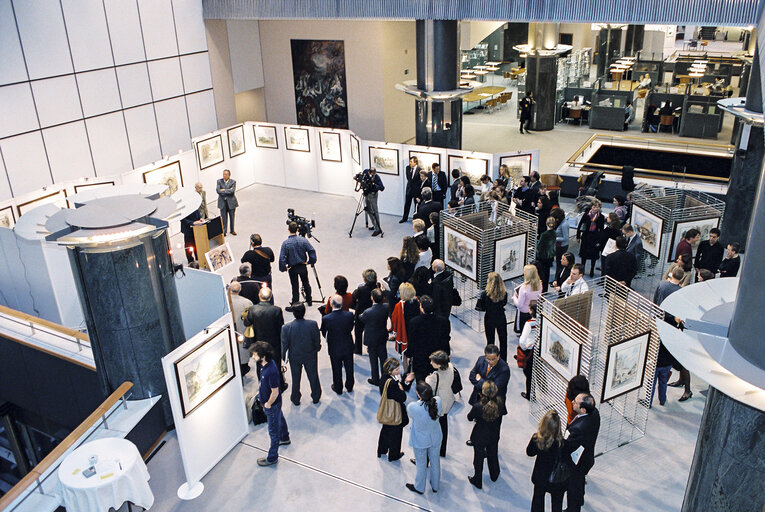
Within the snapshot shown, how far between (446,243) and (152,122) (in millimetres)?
9135

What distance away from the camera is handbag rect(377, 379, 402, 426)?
281 inches

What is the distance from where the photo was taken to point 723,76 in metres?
25.4

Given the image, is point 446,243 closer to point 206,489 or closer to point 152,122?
point 206,489

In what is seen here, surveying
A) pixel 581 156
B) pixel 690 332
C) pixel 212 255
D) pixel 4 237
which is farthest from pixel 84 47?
pixel 690 332

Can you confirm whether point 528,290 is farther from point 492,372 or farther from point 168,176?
point 168,176

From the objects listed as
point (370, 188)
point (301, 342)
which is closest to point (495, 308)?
point (301, 342)

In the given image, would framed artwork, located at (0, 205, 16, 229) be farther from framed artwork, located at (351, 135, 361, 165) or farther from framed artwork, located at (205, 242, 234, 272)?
framed artwork, located at (351, 135, 361, 165)

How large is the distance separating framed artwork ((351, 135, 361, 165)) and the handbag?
31.8 ft

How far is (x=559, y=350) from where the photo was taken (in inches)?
301

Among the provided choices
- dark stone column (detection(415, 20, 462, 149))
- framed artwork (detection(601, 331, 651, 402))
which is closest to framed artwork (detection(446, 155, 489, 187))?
dark stone column (detection(415, 20, 462, 149))

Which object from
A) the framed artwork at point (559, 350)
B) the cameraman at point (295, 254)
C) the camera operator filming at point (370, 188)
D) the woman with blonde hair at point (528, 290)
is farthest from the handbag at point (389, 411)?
the camera operator filming at point (370, 188)

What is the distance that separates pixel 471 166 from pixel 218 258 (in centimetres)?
620

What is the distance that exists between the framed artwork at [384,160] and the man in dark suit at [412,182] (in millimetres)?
472

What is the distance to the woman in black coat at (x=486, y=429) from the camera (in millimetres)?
6688
